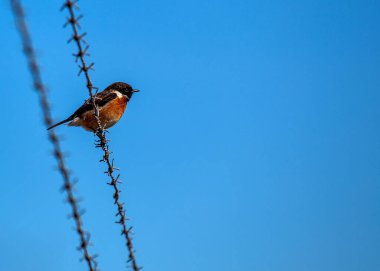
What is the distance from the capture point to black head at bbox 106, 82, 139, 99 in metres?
9.95

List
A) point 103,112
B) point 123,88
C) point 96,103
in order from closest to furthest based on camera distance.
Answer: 1. point 96,103
2. point 103,112
3. point 123,88

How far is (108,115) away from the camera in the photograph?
9047 mm

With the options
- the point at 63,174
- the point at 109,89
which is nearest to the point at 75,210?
the point at 63,174

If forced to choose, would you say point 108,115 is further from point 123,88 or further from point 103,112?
point 123,88

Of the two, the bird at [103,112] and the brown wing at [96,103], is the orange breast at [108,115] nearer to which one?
the bird at [103,112]

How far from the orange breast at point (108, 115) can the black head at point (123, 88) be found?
49 centimetres

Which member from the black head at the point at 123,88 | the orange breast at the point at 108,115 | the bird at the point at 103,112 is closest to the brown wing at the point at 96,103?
the bird at the point at 103,112

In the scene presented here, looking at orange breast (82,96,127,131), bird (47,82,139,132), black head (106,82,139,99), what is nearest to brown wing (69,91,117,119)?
bird (47,82,139,132)

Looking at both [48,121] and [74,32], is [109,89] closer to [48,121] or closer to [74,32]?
[74,32]

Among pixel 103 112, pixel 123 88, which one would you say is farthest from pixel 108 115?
pixel 123 88

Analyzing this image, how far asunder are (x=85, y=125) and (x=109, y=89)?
1.39 m

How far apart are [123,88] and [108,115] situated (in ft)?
3.81

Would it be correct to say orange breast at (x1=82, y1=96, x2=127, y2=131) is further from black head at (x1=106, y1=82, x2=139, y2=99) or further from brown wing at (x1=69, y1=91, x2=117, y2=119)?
black head at (x1=106, y1=82, x2=139, y2=99)

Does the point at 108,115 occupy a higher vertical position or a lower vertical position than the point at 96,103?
lower
